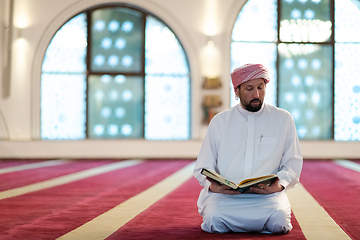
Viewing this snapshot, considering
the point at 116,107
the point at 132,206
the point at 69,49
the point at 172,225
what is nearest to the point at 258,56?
the point at 116,107

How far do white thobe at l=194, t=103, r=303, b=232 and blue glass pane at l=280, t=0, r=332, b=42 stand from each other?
6.42m

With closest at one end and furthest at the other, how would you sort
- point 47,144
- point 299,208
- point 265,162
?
point 265,162, point 299,208, point 47,144

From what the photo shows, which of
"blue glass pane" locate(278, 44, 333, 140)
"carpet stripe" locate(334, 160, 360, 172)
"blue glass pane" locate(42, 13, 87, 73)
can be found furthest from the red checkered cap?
"blue glass pane" locate(42, 13, 87, 73)

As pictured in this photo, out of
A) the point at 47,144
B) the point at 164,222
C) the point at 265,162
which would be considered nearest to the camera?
the point at 265,162

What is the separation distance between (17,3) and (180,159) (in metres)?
4.28

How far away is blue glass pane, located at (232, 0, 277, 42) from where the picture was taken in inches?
337

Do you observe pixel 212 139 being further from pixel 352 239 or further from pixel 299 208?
pixel 299 208

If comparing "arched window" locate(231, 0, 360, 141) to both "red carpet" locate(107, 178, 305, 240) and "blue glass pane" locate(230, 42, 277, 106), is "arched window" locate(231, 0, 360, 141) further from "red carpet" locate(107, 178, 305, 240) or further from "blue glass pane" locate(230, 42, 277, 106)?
"red carpet" locate(107, 178, 305, 240)

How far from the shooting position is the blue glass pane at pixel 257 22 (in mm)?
8570

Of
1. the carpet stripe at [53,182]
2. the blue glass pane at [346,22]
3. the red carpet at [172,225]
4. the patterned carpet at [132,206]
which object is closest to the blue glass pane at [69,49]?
the carpet stripe at [53,182]

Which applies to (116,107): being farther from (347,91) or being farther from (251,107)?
(251,107)

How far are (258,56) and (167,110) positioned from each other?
2.10 m

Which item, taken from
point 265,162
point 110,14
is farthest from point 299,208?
point 110,14

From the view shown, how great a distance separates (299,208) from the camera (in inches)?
131
